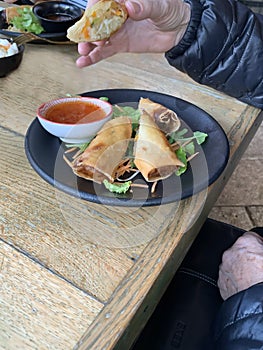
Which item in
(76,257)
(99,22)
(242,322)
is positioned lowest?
(242,322)

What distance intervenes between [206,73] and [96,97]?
1.04 ft

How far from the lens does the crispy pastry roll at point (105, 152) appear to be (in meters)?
0.84

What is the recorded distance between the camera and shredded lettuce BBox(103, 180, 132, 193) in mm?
802

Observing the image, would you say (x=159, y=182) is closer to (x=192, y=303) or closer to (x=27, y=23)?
(x=192, y=303)

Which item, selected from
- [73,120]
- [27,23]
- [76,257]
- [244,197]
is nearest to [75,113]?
[73,120]

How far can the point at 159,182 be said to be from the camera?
836mm

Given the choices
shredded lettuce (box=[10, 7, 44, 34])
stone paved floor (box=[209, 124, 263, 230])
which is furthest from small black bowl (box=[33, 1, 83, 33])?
stone paved floor (box=[209, 124, 263, 230])

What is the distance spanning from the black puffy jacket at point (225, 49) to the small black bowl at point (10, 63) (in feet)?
1.40

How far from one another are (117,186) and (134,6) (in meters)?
0.45

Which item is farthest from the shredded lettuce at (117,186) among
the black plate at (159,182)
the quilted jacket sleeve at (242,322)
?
the quilted jacket sleeve at (242,322)

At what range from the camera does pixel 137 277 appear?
0.69 m

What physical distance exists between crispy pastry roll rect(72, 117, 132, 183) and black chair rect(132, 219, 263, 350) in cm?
34

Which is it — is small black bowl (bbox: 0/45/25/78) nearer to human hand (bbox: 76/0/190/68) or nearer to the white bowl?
human hand (bbox: 76/0/190/68)

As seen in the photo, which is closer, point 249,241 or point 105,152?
point 105,152
